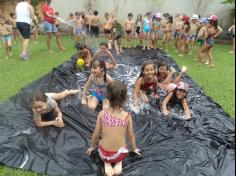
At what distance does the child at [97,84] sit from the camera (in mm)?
4891

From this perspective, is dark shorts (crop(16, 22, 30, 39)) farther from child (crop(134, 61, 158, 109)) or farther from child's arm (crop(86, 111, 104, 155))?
child's arm (crop(86, 111, 104, 155))

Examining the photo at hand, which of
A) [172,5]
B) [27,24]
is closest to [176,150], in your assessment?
[27,24]

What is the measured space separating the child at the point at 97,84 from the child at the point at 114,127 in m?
1.70

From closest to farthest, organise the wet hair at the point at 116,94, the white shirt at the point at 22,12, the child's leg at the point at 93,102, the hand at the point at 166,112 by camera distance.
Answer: the wet hair at the point at 116,94 < the hand at the point at 166,112 < the child's leg at the point at 93,102 < the white shirt at the point at 22,12

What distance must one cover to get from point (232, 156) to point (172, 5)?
11357 millimetres

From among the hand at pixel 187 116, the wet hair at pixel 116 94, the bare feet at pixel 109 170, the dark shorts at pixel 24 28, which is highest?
the dark shorts at pixel 24 28

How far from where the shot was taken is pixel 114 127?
312 cm

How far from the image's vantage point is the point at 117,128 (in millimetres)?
3125

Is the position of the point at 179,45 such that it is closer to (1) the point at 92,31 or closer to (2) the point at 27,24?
(1) the point at 92,31

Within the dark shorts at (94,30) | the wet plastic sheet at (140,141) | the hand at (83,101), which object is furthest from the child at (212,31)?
the dark shorts at (94,30)

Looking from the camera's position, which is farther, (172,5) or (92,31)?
(172,5)

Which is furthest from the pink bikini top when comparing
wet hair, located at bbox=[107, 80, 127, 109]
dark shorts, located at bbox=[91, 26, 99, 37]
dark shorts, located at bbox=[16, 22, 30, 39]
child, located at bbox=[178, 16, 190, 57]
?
dark shorts, located at bbox=[91, 26, 99, 37]

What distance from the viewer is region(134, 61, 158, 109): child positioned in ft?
16.7

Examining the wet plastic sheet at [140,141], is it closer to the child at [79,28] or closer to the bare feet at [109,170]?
the bare feet at [109,170]
